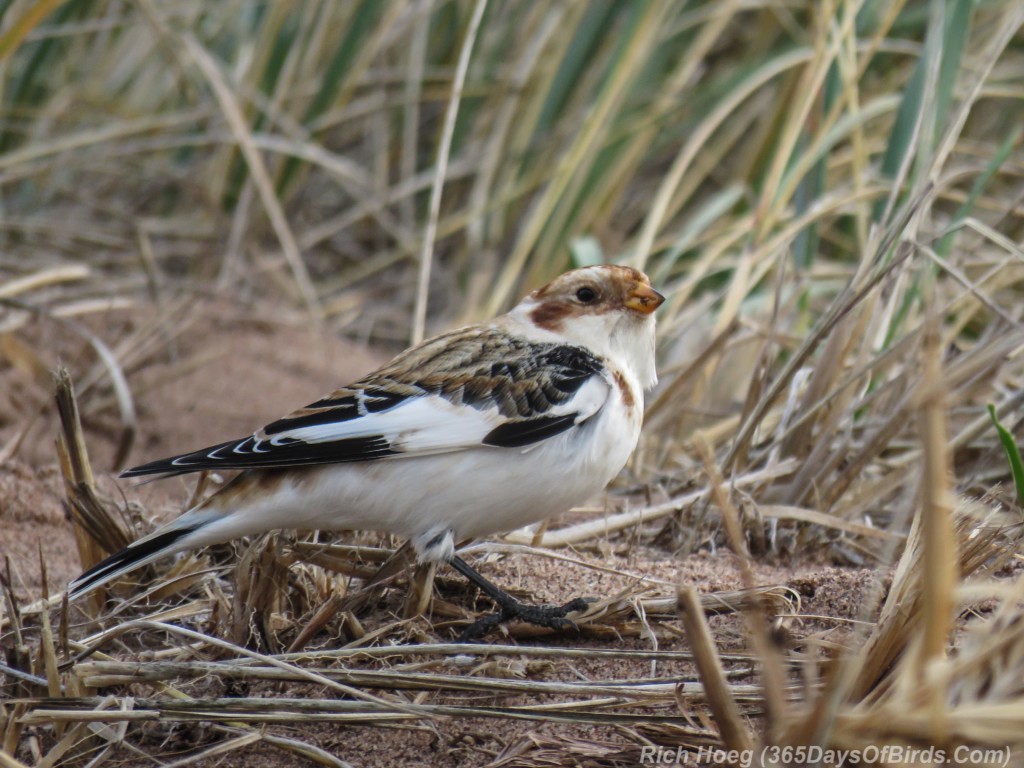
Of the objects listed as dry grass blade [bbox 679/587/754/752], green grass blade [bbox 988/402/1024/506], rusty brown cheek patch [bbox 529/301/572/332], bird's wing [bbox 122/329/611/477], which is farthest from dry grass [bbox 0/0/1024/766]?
rusty brown cheek patch [bbox 529/301/572/332]

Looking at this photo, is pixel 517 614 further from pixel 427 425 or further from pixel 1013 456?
pixel 1013 456

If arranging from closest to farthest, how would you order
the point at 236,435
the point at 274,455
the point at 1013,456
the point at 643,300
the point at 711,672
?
the point at 711,672 < the point at 1013,456 < the point at 274,455 < the point at 643,300 < the point at 236,435

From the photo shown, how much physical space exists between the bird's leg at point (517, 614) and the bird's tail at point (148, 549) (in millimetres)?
499

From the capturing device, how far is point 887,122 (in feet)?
17.0

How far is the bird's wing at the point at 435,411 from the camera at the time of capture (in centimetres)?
243

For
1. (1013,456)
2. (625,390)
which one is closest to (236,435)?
(625,390)

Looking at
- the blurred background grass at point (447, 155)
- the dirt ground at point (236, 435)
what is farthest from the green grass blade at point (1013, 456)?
the blurred background grass at point (447, 155)

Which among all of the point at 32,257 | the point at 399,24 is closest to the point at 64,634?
the point at 32,257

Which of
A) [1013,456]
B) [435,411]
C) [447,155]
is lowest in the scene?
[435,411]

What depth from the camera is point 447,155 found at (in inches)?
169

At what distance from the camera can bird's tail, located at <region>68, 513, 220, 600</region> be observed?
227 cm

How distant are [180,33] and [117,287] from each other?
1.06 meters

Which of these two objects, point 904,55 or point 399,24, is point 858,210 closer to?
point 904,55

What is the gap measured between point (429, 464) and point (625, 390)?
47 cm
